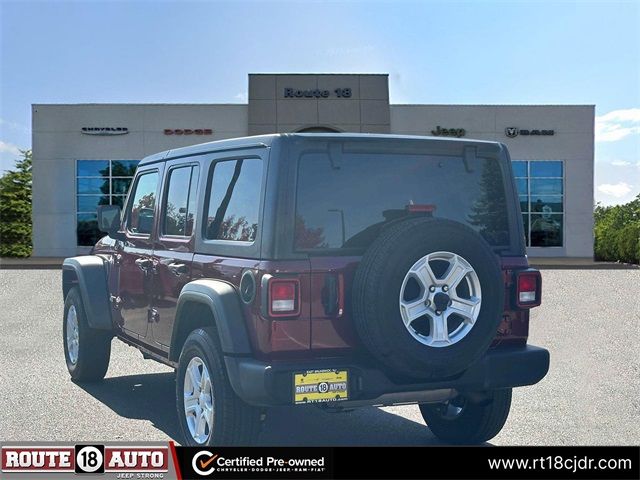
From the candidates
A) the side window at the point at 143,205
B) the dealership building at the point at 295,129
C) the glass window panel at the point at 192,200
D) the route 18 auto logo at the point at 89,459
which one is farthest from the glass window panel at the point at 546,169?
the route 18 auto logo at the point at 89,459

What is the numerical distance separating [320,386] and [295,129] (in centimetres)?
2974

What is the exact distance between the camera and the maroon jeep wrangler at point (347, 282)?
4.39 meters

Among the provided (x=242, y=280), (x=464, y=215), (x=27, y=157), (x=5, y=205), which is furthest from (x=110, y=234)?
(x=27, y=157)

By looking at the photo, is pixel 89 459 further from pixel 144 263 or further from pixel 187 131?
pixel 187 131

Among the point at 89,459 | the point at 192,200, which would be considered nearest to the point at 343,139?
the point at 192,200

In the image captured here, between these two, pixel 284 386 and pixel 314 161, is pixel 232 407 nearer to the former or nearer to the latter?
pixel 284 386

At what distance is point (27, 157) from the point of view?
41.5m

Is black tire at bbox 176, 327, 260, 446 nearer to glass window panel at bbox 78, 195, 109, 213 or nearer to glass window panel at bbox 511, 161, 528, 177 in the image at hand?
glass window panel at bbox 78, 195, 109, 213

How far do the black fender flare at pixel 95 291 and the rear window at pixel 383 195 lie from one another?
3135 mm

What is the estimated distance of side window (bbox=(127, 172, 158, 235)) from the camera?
636 cm

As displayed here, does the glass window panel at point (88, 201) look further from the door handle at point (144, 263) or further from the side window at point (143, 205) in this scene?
the door handle at point (144, 263)

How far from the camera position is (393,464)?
4617mm

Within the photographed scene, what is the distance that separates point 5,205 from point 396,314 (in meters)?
37.5

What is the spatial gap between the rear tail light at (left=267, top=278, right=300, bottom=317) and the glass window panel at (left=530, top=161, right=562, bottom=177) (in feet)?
107
